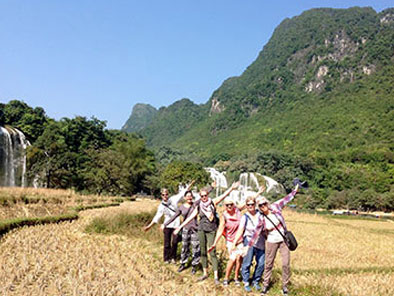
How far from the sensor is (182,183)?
163 ft

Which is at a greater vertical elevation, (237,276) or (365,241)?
(237,276)

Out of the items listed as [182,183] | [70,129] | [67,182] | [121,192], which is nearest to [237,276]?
[121,192]

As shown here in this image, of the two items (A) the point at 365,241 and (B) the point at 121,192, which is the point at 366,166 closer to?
(B) the point at 121,192

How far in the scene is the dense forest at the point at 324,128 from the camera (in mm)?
73913

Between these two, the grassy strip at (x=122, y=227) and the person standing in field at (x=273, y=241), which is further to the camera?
the grassy strip at (x=122, y=227)

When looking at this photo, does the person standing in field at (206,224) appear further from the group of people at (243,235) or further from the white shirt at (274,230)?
the white shirt at (274,230)

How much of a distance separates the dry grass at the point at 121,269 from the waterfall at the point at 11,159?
3081 centimetres

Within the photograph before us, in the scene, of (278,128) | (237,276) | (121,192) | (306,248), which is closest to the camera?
(237,276)

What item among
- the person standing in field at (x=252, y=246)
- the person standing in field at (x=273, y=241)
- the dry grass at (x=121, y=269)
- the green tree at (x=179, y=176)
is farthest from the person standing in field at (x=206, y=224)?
the green tree at (x=179, y=176)

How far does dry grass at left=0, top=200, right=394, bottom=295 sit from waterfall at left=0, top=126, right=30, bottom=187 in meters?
30.8

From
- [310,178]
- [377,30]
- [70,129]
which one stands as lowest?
[310,178]

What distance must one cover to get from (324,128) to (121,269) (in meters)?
120

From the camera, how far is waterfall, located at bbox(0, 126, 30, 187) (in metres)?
37.9

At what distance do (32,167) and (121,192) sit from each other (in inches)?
369
